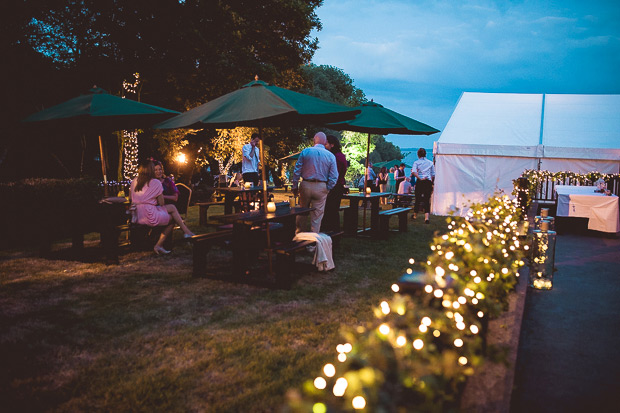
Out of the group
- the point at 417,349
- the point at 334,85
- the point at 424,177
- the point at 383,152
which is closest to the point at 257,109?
the point at 417,349

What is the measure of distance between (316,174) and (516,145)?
8.35 m

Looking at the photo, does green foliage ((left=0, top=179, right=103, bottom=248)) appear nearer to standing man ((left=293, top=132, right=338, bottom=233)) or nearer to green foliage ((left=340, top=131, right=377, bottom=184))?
standing man ((left=293, top=132, right=338, bottom=233))

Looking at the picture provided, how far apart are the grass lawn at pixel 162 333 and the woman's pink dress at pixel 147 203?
713 mm

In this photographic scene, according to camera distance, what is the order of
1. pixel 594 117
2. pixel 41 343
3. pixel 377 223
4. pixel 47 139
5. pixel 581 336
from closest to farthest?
pixel 41 343 → pixel 581 336 → pixel 377 223 → pixel 594 117 → pixel 47 139

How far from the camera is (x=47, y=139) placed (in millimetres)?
14906

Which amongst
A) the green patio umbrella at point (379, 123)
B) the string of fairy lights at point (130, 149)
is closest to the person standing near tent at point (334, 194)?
the green patio umbrella at point (379, 123)

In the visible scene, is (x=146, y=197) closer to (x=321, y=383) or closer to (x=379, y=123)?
(x=379, y=123)

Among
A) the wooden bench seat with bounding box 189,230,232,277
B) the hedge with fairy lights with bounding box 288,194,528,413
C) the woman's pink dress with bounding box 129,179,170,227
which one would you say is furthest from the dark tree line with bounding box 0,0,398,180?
the hedge with fairy lights with bounding box 288,194,528,413

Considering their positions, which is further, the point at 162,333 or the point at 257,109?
the point at 257,109

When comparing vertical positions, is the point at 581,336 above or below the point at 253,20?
below

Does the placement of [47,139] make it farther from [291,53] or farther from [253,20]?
[291,53]

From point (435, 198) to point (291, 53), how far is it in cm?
966

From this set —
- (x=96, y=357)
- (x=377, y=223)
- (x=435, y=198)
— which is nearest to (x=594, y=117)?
(x=435, y=198)

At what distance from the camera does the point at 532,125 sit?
13008 millimetres
